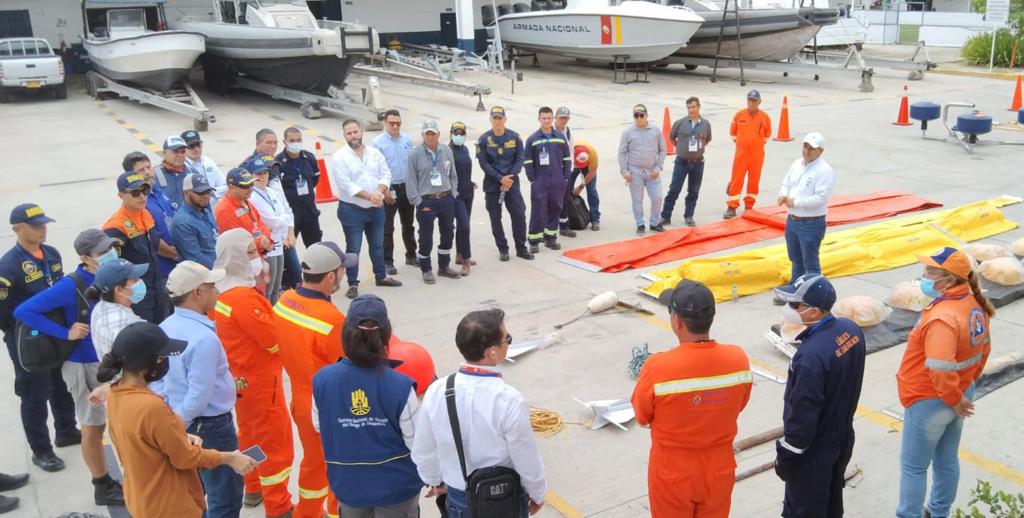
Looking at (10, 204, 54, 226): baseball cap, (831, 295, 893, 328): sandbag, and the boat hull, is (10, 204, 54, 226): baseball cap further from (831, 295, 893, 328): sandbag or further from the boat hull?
the boat hull

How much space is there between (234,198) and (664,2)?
22.6 m

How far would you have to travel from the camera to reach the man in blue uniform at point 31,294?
5.04m

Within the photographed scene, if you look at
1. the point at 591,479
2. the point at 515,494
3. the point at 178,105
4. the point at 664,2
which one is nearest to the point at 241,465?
the point at 515,494

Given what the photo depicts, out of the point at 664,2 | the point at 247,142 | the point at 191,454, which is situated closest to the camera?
the point at 191,454

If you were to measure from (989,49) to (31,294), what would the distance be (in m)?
29.1

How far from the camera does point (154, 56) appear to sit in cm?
1903

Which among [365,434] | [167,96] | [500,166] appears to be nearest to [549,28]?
[167,96]

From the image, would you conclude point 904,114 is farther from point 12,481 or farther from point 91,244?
point 12,481

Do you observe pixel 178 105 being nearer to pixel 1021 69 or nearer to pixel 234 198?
pixel 234 198

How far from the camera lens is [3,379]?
22.2 feet

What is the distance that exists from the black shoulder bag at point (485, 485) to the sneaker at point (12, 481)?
3548 millimetres

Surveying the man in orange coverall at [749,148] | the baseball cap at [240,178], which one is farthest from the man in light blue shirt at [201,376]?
the man in orange coverall at [749,148]

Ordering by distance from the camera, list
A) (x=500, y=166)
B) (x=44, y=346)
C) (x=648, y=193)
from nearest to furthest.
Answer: (x=44, y=346) → (x=500, y=166) → (x=648, y=193)

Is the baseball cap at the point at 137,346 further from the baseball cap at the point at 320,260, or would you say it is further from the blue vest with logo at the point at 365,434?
the baseball cap at the point at 320,260
